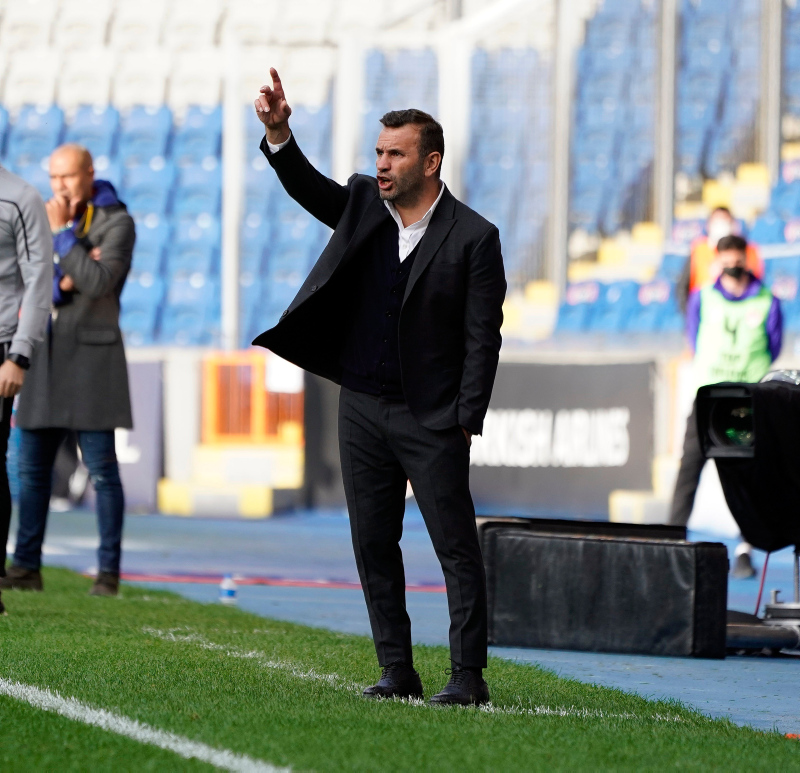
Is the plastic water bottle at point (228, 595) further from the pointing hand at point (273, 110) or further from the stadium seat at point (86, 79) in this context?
the stadium seat at point (86, 79)

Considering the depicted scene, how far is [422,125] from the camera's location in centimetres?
397

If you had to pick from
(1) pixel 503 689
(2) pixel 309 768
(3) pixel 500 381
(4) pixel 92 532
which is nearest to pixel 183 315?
(3) pixel 500 381

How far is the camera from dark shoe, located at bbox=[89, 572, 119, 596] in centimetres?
673

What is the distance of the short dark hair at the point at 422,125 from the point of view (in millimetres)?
3959

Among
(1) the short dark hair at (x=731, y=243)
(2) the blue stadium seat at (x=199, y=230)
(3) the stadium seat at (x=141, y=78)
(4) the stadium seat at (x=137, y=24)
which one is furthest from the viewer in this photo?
(4) the stadium seat at (x=137, y=24)

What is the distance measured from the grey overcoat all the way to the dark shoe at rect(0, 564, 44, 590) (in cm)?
65

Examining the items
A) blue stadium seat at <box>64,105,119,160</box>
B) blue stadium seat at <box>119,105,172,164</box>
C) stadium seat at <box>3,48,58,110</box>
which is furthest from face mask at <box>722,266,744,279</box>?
stadium seat at <box>3,48,58,110</box>

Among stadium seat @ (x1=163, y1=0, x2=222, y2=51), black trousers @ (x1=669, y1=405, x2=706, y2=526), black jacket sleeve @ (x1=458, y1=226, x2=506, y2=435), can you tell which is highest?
stadium seat @ (x1=163, y1=0, x2=222, y2=51)

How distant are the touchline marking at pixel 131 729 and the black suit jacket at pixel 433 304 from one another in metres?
1.02

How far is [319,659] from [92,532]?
7.25 m

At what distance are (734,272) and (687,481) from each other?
133 centimetres

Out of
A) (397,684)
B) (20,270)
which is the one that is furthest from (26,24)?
(397,684)

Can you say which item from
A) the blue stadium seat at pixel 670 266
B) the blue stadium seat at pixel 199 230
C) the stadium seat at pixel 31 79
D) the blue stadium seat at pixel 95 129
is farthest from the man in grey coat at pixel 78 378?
the stadium seat at pixel 31 79

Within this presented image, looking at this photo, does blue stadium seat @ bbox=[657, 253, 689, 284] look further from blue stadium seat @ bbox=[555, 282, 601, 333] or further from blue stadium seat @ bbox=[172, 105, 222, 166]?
blue stadium seat @ bbox=[172, 105, 222, 166]
